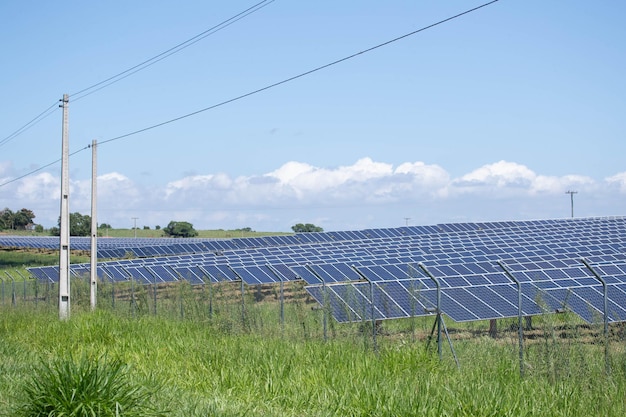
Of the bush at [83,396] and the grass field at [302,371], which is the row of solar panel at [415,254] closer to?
the grass field at [302,371]

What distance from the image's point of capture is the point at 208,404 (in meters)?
9.00

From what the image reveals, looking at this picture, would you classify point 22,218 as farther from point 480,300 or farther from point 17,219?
point 480,300

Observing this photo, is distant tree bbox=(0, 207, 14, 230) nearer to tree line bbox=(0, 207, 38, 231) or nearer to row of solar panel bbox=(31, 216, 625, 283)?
tree line bbox=(0, 207, 38, 231)

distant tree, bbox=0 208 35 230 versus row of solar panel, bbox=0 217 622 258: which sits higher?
distant tree, bbox=0 208 35 230

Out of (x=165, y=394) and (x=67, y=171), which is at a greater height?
(x=67, y=171)

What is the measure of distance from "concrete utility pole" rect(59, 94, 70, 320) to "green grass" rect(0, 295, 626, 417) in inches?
243

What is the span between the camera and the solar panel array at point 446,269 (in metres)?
15.8

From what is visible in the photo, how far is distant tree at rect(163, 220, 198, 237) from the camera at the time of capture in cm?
11256

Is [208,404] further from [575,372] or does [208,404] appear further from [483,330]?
[483,330]

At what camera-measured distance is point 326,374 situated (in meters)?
10.5

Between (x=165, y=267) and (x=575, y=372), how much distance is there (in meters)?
23.1

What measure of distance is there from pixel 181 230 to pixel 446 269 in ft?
296

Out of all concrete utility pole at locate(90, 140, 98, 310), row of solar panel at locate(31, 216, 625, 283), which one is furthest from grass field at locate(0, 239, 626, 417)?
row of solar panel at locate(31, 216, 625, 283)

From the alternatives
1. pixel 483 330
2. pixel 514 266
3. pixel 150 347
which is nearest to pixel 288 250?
pixel 514 266
